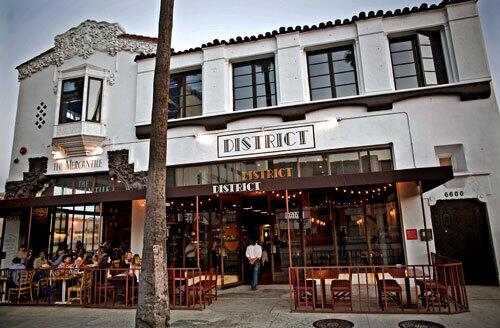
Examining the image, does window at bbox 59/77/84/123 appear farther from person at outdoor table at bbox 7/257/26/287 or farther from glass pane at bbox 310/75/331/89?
glass pane at bbox 310/75/331/89

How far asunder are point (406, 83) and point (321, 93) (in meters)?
2.86

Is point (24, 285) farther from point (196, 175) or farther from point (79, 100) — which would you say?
point (79, 100)

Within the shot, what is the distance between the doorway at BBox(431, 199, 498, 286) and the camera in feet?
33.2

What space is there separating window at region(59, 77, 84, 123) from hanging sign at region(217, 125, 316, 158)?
6.26 metres

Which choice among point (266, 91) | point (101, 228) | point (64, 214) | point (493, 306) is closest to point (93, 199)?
point (101, 228)

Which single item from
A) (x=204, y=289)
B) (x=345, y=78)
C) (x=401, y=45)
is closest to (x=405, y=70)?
(x=401, y=45)

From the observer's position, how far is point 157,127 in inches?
274

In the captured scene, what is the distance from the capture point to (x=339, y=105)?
11711 mm

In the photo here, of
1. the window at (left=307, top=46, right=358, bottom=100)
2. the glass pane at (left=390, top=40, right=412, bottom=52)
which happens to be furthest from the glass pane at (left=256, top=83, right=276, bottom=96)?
the glass pane at (left=390, top=40, right=412, bottom=52)

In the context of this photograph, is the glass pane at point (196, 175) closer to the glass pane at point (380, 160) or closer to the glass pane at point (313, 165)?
the glass pane at point (313, 165)

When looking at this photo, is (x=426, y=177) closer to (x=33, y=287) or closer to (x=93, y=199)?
(x=93, y=199)

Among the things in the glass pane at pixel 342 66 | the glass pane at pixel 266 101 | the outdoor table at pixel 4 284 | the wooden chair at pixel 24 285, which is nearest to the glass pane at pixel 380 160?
the glass pane at pixel 342 66

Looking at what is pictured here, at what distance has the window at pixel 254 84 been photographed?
42.7 ft

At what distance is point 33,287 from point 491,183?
14.8m
